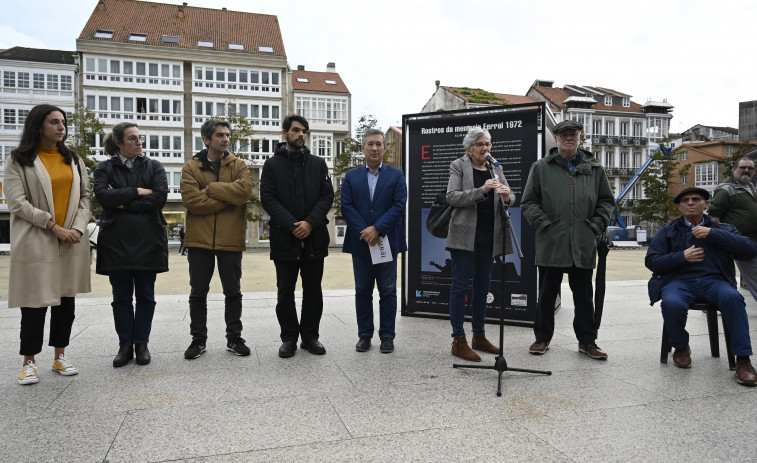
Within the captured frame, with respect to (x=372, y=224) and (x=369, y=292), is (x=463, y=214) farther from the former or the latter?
(x=369, y=292)

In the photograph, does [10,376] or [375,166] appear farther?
[375,166]

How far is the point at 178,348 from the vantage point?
16.6ft

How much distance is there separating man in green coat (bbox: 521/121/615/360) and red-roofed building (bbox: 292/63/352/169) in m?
42.6

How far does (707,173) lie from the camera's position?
196 feet

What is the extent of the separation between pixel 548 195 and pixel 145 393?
11.8 feet

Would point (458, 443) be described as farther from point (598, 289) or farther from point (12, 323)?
point (12, 323)

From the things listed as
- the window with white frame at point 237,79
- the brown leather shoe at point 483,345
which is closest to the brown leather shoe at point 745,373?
the brown leather shoe at point 483,345

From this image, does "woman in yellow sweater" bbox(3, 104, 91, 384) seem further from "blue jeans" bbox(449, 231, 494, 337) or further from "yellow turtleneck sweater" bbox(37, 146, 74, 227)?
"blue jeans" bbox(449, 231, 494, 337)

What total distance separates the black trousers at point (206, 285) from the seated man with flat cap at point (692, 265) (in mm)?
3689

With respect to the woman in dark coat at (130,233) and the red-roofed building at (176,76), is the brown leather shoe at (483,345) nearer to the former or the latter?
the woman in dark coat at (130,233)

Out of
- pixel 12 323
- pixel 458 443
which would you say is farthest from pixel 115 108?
pixel 458 443

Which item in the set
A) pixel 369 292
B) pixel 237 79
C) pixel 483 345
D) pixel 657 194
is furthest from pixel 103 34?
pixel 657 194

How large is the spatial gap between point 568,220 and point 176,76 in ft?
144

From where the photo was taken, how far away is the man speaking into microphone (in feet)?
15.1
